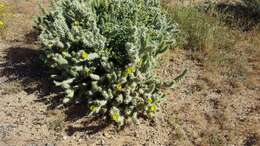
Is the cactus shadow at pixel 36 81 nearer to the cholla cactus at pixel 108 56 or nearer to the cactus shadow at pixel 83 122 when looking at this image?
the cactus shadow at pixel 83 122

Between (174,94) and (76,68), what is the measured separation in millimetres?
1343

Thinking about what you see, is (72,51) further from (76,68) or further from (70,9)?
(70,9)

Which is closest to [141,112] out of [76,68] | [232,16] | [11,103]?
[76,68]

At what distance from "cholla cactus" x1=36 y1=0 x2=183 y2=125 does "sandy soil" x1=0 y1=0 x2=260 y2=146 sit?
220 mm

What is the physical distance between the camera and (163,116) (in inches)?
188

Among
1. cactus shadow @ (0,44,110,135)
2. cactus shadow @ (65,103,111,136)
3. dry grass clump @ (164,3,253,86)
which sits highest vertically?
dry grass clump @ (164,3,253,86)

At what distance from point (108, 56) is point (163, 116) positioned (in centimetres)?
100

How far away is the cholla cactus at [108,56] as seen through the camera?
458 centimetres

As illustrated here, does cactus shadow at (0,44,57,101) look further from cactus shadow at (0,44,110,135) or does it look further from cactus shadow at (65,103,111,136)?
cactus shadow at (65,103,111,136)

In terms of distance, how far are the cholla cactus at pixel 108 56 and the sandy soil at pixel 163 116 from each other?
220mm

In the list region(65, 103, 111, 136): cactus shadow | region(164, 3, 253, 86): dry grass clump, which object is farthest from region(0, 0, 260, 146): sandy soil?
region(164, 3, 253, 86): dry grass clump

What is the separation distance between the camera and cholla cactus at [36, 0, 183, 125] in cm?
458

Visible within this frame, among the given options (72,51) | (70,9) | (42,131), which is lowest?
(42,131)

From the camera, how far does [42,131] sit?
464 centimetres
